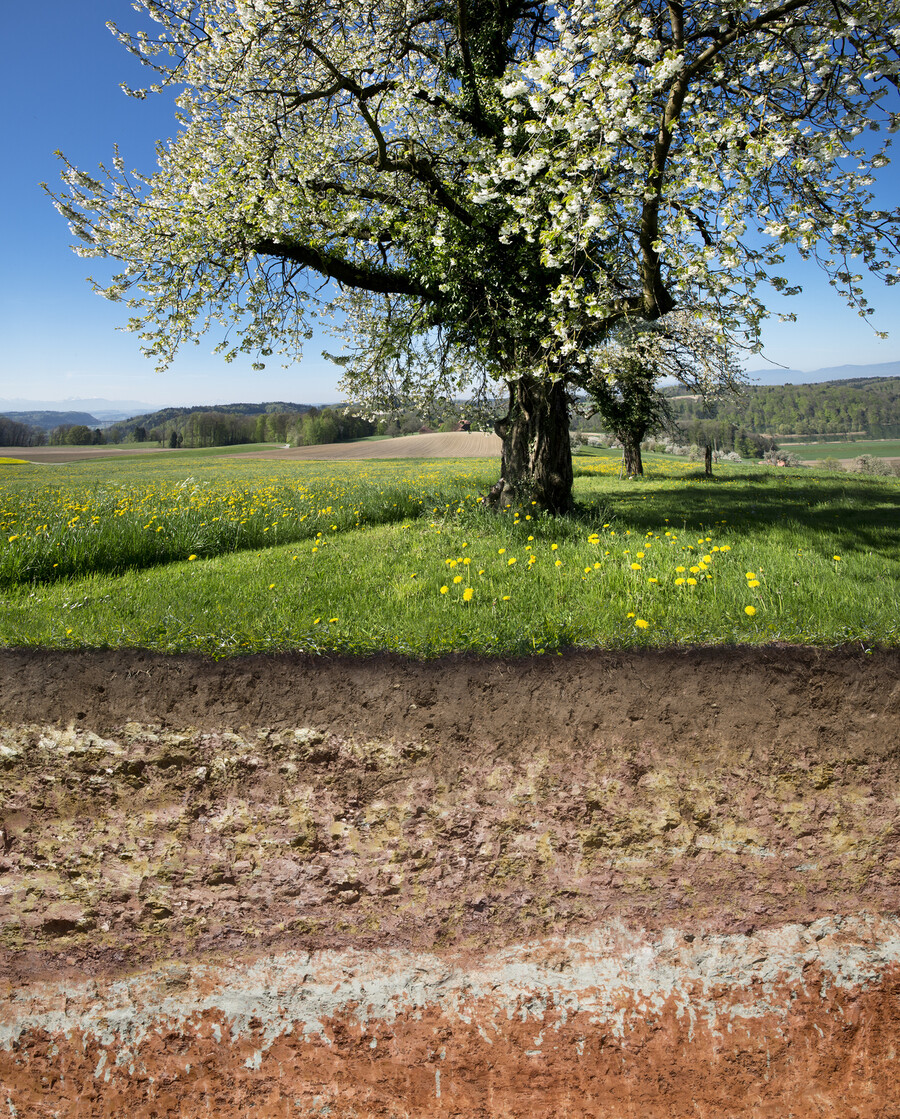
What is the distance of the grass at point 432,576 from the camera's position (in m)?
3.56

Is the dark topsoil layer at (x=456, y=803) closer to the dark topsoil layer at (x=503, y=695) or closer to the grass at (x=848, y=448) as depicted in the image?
the dark topsoil layer at (x=503, y=695)

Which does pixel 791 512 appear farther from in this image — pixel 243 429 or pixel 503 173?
pixel 243 429

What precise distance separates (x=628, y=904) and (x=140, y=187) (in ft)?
29.0

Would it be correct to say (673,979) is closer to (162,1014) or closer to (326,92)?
(162,1014)

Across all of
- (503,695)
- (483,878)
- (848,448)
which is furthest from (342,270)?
(848,448)

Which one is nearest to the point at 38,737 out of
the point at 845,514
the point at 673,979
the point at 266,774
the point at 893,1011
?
the point at 266,774

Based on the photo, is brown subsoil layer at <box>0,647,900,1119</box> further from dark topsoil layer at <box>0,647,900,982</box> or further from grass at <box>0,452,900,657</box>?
grass at <box>0,452,900,657</box>

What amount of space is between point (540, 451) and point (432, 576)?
3.67 meters

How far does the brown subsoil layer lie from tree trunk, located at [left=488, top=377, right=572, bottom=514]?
4.84 meters

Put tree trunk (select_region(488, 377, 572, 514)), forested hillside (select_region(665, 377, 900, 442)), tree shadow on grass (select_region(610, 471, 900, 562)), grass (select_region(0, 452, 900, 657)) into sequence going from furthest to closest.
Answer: forested hillside (select_region(665, 377, 900, 442)), tree trunk (select_region(488, 377, 572, 514)), tree shadow on grass (select_region(610, 471, 900, 562)), grass (select_region(0, 452, 900, 657))

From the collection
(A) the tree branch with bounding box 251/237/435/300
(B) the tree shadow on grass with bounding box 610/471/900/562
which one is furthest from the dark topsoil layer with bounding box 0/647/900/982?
(A) the tree branch with bounding box 251/237/435/300

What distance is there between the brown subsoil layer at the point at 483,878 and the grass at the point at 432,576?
425 mm

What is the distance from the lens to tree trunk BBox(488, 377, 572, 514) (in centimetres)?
773

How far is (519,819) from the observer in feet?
9.58
